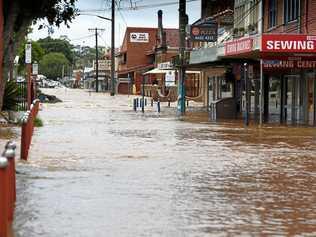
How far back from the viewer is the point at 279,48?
86.1 feet

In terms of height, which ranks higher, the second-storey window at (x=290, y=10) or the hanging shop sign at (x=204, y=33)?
the second-storey window at (x=290, y=10)

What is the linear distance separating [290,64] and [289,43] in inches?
168

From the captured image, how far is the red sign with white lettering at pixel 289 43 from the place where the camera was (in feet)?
85.9

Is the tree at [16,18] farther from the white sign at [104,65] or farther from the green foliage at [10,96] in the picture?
the white sign at [104,65]

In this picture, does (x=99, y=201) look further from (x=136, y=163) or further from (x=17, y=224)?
(x=136, y=163)

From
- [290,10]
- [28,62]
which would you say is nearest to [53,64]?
[290,10]

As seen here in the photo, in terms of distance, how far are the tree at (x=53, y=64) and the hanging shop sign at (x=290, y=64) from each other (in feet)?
516

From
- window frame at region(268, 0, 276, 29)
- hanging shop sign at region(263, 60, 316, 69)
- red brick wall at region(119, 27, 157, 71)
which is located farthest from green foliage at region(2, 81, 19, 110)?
red brick wall at region(119, 27, 157, 71)

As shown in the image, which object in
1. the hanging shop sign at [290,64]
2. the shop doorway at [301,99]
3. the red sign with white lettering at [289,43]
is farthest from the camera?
the shop doorway at [301,99]

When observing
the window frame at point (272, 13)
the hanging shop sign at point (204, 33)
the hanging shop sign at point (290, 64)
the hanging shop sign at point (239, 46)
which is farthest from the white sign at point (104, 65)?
the hanging shop sign at point (239, 46)

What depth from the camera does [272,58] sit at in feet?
98.1

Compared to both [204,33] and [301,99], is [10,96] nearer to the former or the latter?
[301,99]

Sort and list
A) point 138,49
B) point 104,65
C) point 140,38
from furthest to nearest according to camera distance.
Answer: point 104,65
point 138,49
point 140,38

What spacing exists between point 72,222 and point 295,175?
6.10 m
